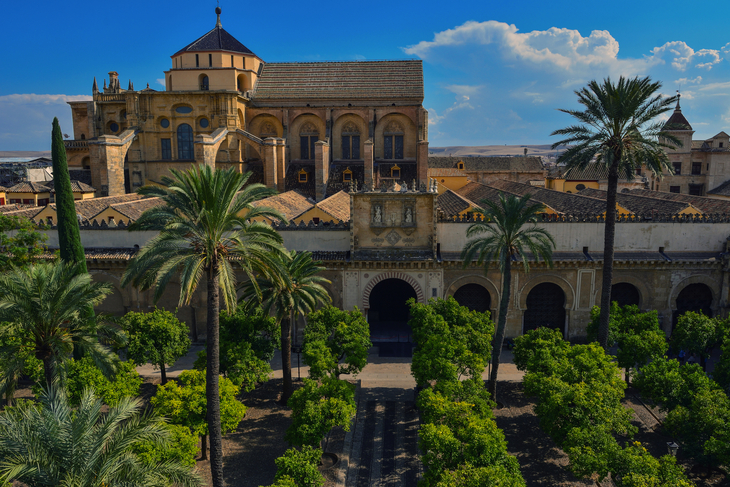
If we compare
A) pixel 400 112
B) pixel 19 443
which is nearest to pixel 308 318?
pixel 19 443

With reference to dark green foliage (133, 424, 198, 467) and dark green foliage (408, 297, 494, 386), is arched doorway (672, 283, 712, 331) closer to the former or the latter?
dark green foliage (408, 297, 494, 386)

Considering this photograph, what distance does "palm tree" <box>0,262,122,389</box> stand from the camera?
14.8 meters

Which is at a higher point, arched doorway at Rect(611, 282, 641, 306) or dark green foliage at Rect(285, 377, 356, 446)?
arched doorway at Rect(611, 282, 641, 306)

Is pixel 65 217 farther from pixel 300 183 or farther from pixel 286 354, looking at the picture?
pixel 300 183

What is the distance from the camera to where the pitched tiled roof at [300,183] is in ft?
137

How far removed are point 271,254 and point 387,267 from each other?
41.2 ft

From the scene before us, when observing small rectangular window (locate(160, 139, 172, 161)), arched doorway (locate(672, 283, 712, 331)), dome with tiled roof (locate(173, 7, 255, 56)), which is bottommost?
arched doorway (locate(672, 283, 712, 331))

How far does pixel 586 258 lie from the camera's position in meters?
26.5

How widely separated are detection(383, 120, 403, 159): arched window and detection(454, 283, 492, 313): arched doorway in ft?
68.8

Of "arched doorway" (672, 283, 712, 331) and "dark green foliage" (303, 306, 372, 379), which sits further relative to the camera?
"arched doorway" (672, 283, 712, 331)

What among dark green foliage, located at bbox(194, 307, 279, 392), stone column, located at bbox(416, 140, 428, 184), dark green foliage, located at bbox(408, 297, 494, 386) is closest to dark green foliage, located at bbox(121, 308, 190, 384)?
dark green foliage, located at bbox(194, 307, 279, 392)

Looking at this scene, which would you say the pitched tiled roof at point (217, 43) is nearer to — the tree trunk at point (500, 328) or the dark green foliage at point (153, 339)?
the dark green foliage at point (153, 339)

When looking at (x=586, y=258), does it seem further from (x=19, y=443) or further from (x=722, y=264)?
(x=19, y=443)

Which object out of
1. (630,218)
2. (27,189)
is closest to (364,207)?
(630,218)
